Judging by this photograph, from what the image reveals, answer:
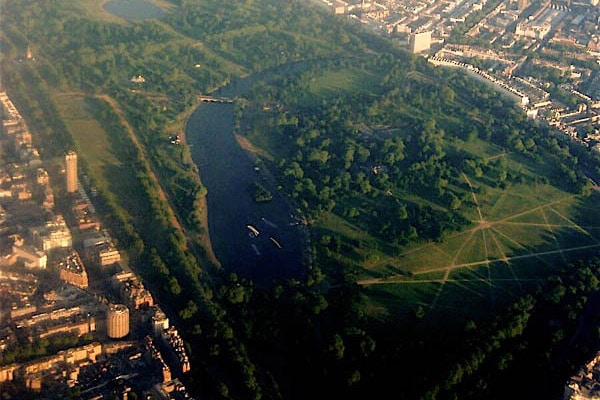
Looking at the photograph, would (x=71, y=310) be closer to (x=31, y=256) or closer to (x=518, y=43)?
(x=31, y=256)

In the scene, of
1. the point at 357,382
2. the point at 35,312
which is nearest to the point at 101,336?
the point at 35,312

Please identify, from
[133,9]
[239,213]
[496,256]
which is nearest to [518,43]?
[133,9]

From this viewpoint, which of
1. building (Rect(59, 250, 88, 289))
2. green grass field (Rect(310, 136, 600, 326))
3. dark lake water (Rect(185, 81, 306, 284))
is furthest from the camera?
dark lake water (Rect(185, 81, 306, 284))

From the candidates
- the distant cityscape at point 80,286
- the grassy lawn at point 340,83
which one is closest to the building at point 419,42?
the distant cityscape at point 80,286

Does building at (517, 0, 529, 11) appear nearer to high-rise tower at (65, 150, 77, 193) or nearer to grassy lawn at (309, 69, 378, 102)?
grassy lawn at (309, 69, 378, 102)

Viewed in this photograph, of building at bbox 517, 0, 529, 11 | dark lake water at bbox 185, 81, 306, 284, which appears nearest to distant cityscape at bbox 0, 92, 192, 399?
dark lake water at bbox 185, 81, 306, 284

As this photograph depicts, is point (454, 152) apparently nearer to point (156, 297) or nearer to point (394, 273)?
point (394, 273)

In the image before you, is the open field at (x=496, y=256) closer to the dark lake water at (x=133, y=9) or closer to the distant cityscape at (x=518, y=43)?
the distant cityscape at (x=518, y=43)
